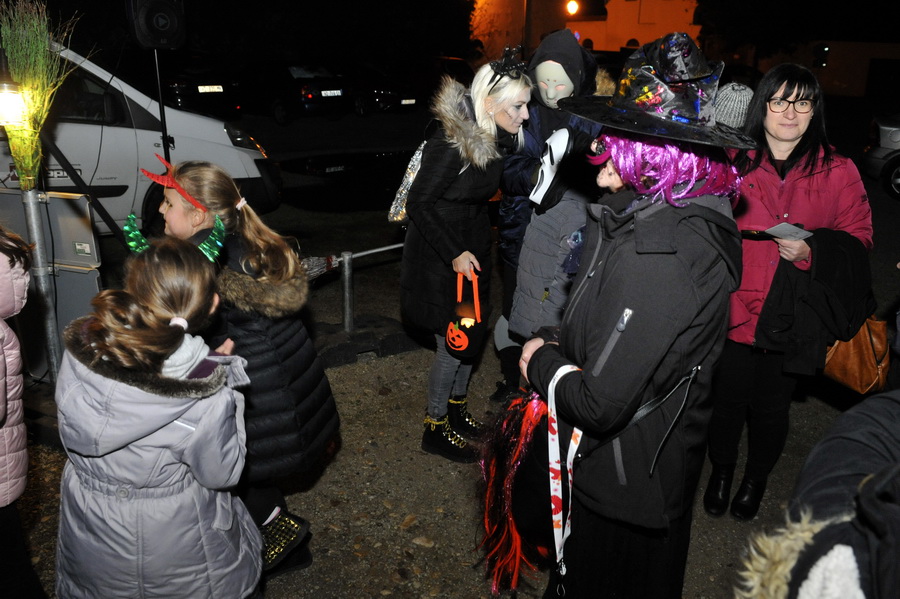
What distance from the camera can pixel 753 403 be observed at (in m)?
3.47

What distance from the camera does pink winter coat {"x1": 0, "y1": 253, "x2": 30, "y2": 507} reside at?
234 centimetres

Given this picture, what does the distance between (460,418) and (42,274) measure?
260cm

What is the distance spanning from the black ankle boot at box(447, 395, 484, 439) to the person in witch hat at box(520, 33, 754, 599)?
1898 mm

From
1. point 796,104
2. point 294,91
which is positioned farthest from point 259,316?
point 294,91

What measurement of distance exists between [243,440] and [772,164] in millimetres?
2598

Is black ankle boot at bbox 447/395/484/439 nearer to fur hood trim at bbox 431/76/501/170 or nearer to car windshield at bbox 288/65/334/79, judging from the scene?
fur hood trim at bbox 431/76/501/170

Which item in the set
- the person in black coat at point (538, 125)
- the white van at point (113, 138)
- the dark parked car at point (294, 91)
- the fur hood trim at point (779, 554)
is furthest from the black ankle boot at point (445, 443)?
the dark parked car at point (294, 91)

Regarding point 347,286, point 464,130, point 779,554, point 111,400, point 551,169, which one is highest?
point 464,130

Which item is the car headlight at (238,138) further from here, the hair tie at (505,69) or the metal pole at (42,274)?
the hair tie at (505,69)

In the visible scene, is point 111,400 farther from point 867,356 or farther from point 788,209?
point 867,356

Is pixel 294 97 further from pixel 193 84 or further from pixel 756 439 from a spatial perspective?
pixel 756 439

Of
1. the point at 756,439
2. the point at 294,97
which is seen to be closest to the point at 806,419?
the point at 756,439

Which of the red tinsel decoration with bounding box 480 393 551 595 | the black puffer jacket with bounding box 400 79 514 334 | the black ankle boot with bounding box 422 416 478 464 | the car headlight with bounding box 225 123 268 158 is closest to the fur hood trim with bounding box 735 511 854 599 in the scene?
the red tinsel decoration with bounding box 480 393 551 595

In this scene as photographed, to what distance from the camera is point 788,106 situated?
3.16m
